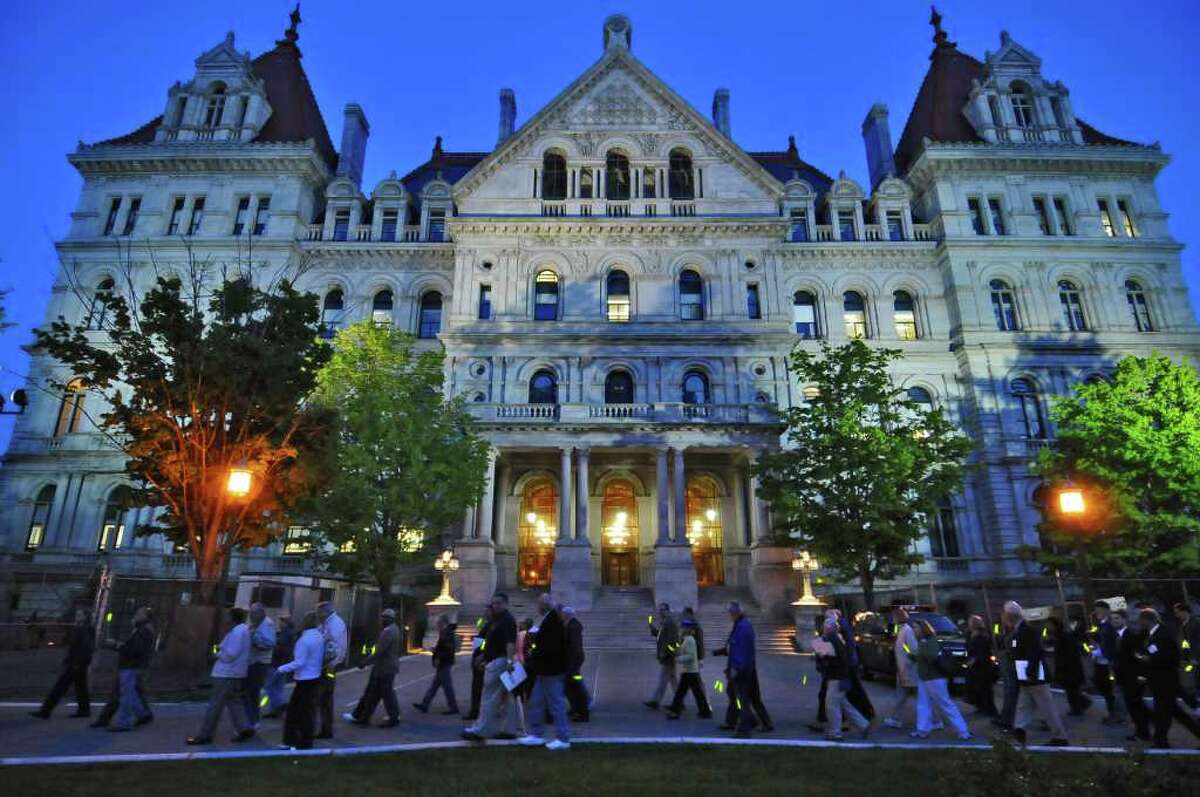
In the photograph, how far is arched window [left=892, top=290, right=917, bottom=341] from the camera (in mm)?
32688

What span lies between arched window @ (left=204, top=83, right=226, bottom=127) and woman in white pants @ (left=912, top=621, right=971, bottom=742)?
4015 centimetres

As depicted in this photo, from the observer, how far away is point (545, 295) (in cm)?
3155

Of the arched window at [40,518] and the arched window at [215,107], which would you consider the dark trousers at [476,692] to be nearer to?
the arched window at [40,518]

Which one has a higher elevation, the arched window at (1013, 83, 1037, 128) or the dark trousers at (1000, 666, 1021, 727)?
the arched window at (1013, 83, 1037, 128)

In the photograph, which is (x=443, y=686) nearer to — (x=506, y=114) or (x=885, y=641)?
(x=885, y=641)

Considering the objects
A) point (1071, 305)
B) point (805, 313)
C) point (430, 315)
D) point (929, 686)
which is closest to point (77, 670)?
point (929, 686)

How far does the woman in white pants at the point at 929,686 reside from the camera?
29.8 ft

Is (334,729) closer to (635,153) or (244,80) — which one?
(635,153)

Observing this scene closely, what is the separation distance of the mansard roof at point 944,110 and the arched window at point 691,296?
1459 centimetres


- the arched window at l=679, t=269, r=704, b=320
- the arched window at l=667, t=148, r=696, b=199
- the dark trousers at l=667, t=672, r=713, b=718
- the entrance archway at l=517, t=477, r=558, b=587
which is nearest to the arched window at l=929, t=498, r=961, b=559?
the arched window at l=679, t=269, r=704, b=320

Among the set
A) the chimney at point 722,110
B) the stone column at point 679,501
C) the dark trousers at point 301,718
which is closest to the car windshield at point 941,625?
the stone column at point 679,501

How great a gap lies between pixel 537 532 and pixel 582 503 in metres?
4.40

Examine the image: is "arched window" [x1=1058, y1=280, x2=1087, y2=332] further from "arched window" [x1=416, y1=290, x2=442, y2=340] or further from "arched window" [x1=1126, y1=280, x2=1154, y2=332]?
"arched window" [x1=416, y1=290, x2=442, y2=340]

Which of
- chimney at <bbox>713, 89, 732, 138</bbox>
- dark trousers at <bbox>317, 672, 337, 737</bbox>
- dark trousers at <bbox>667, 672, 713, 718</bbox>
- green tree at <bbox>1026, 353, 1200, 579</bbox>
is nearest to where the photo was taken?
dark trousers at <bbox>317, 672, 337, 737</bbox>
